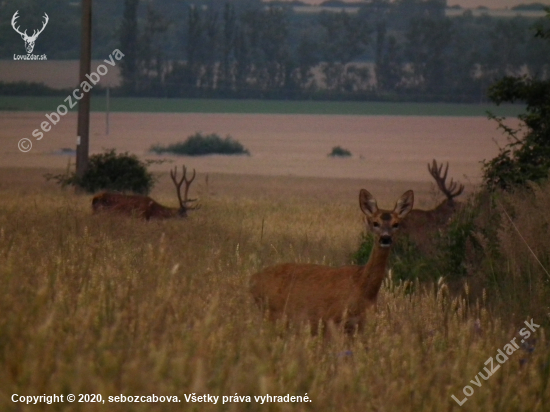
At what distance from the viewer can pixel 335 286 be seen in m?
8.80

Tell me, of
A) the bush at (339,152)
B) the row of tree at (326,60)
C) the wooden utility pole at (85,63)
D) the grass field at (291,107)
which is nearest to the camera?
the wooden utility pole at (85,63)

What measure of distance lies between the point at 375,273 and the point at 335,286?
416 mm

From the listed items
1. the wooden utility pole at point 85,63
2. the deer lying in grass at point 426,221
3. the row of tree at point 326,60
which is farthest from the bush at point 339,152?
the deer lying in grass at point 426,221

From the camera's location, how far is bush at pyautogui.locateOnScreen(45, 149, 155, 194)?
31.1 m

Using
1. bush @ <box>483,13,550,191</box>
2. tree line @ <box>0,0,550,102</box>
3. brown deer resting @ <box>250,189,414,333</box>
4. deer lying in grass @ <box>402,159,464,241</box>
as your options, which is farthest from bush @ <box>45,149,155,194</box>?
tree line @ <box>0,0,550,102</box>

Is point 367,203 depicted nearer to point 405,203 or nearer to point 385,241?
point 405,203

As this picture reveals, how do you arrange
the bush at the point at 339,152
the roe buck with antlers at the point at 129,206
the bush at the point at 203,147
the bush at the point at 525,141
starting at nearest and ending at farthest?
1. the bush at the point at 525,141
2. the roe buck with antlers at the point at 129,206
3. the bush at the point at 203,147
4. the bush at the point at 339,152

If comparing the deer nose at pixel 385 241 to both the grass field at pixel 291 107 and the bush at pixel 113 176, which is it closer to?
the bush at pixel 113 176

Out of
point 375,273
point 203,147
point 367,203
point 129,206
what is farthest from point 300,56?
point 375,273

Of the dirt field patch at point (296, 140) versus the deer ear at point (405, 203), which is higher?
the deer ear at point (405, 203)

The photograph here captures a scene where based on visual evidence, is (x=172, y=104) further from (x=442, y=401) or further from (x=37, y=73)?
(x=442, y=401)

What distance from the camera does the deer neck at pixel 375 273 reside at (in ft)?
28.0

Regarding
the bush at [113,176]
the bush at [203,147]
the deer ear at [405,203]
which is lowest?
the bush at [203,147]

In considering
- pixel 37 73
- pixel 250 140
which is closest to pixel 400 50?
pixel 250 140
